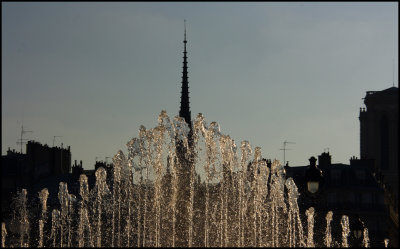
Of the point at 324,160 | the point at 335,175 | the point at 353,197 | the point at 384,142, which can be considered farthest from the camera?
the point at 384,142

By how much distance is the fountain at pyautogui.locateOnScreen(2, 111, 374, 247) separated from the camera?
62.6 meters

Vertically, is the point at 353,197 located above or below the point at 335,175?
below

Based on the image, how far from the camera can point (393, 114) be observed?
426 ft

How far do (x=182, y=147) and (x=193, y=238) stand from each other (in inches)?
293

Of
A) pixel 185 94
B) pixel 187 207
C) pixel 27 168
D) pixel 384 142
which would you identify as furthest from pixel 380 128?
pixel 187 207

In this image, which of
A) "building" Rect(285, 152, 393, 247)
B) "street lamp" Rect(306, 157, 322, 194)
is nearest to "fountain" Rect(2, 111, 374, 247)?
"building" Rect(285, 152, 393, 247)

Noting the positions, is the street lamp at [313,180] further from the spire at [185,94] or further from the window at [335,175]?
the spire at [185,94]

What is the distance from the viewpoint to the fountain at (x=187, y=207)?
62562 millimetres

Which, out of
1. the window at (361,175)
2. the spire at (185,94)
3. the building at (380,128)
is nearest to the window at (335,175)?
the window at (361,175)

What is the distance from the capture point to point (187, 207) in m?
69.3

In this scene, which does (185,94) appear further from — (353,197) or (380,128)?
(380,128)

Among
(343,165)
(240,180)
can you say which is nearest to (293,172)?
(343,165)

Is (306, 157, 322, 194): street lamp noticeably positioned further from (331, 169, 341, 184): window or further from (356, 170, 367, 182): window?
(356, 170, 367, 182): window

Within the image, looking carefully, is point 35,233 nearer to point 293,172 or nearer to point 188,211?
point 188,211
